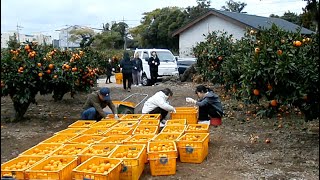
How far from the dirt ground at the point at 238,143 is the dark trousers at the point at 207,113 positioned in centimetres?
31

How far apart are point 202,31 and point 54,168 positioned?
2604 cm

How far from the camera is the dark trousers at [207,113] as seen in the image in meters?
8.51

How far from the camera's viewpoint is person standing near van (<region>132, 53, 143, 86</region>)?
56.8 feet

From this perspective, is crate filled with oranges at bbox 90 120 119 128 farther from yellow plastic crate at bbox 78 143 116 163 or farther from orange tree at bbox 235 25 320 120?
orange tree at bbox 235 25 320 120

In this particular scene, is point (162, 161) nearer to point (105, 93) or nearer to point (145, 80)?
point (105, 93)

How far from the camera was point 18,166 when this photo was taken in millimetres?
4594

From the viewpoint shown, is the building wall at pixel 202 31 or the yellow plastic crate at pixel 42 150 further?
the building wall at pixel 202 31

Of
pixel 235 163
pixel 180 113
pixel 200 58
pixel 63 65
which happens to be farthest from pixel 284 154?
pixel 200 58

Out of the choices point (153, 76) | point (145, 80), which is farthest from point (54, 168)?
point (145, 80)

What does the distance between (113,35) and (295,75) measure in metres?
45.4

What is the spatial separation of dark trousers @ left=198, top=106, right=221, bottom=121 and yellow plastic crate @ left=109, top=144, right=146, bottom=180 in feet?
11.1

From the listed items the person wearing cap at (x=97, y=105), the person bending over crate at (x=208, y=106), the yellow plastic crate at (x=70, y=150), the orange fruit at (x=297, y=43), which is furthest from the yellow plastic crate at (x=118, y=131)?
the orange fruit at (x=297, y=43)

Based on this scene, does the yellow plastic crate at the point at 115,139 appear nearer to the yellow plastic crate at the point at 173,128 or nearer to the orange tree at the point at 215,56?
the yellow plastic crate at the point at 173,128

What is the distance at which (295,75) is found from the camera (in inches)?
227
